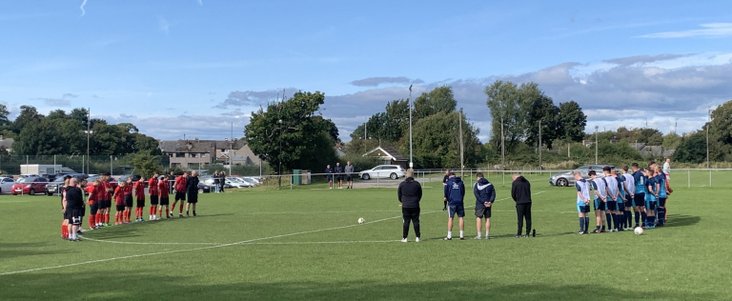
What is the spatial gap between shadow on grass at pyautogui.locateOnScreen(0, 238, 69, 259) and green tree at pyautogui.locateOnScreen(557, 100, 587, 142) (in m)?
115

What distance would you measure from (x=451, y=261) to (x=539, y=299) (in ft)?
13.5

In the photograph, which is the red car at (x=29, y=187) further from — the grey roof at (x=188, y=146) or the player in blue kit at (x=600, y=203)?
the grey roof at (x=188, y=146)

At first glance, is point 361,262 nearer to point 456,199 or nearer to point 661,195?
point 456,199

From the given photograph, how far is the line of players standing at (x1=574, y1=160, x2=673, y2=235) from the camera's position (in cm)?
1902

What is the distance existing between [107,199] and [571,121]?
4471 inches

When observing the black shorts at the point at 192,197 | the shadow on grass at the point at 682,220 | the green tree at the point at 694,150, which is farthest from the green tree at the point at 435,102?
the shadow on grass at the point at 682,220

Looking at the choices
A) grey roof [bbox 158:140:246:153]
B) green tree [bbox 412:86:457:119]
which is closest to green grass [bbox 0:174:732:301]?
green tree [bbox 412:86:457:119]

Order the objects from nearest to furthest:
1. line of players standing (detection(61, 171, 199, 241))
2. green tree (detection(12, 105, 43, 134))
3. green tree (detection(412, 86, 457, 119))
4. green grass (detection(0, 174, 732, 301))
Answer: green grass (detection(0, 174, 732, 301)), line of players standing (detection(61, 171, 199, 241)), green tree (detection(412, 86, 457, 119)), green tree (detection(12, 105, 43, 134))

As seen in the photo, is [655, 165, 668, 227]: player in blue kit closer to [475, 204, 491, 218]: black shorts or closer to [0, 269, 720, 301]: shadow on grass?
[475, 204, 491, 218]: black shorts

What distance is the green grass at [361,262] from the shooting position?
10.4 m

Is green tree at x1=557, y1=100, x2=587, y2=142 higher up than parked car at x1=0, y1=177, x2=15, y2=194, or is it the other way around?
green tree at x1=557, y1=100, x2=587, y2=142

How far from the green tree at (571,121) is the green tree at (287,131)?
71.0 m

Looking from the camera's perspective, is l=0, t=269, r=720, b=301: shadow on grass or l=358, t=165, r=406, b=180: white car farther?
l=358, t=165, r=406, b=180: white car

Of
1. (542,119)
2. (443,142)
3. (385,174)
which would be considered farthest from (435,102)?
(385,174)
